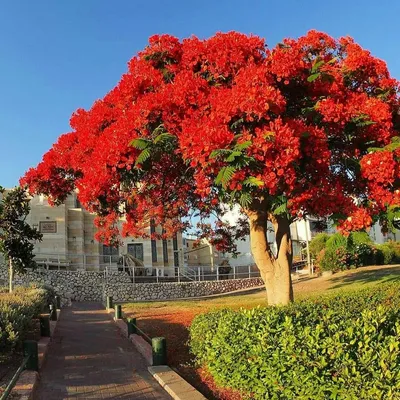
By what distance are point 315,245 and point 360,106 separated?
28.5 metres

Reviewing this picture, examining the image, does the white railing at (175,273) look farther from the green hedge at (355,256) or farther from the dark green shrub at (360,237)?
the dark green shrub at (360,237)

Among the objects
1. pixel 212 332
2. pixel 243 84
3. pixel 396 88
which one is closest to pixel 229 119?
pixel 243 84

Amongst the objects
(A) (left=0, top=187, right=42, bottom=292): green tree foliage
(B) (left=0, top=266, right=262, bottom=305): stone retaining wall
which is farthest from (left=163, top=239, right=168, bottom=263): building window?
(A) (left=0, top=187, right=42, bottom=292): green tree foliage

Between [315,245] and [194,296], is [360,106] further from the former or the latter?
[315,245]

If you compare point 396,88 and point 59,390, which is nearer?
point 59,390

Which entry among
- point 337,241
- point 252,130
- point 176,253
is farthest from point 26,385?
point 176,253

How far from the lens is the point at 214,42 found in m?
7.52

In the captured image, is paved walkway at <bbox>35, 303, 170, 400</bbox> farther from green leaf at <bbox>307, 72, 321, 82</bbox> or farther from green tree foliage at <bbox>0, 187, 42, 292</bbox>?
green leaf at <bbox>307, 72, 321, 82</bbox>

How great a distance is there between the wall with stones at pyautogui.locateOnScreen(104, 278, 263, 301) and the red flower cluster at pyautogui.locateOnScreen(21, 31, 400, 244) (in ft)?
63.8

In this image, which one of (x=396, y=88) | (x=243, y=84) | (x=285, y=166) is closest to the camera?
(x=285, y=166)

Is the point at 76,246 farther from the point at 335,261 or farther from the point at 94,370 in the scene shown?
the point at 94,370

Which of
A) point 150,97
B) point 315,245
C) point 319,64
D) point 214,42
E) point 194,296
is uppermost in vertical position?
point 214,42

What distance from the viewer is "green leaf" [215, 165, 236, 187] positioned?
5.59m

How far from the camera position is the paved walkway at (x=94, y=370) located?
6.61m
